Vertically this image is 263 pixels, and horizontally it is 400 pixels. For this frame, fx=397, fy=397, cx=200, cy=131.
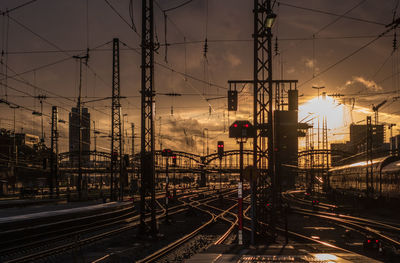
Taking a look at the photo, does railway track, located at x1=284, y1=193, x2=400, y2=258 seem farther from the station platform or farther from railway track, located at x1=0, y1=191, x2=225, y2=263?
railway track, located at x1=0, y1=191, x2=225, y2=263

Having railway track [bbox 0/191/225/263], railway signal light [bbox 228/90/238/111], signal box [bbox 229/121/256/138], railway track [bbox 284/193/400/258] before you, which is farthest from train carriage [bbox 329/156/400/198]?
railway track [bbox 0/191/225/263]

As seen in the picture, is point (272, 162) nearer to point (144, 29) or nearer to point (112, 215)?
point (144, 29)

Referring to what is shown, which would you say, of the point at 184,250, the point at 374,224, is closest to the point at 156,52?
the point at 184,250

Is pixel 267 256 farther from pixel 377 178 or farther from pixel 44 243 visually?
pixel 377 178

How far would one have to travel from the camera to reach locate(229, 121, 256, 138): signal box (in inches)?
655

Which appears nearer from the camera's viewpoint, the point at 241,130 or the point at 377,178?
the point at 241,130

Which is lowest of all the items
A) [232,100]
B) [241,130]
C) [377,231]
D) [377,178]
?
[377,231]

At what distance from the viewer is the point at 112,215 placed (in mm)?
31875

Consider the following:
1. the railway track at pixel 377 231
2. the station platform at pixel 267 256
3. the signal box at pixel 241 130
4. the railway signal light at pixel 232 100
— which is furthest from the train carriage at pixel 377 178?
the station platform at pixel 267 256

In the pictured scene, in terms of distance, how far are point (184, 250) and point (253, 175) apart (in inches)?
181

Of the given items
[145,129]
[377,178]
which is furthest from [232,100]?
[377,178]

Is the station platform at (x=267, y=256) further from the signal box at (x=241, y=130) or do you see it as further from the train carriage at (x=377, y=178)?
the train carriage at (x=377, y=178)

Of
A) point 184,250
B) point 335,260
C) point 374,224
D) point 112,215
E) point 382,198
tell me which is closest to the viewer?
point 335,260

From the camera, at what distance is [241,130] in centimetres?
1666
